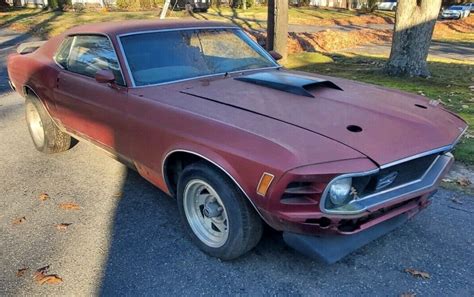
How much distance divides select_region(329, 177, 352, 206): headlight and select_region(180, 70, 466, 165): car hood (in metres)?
0.21

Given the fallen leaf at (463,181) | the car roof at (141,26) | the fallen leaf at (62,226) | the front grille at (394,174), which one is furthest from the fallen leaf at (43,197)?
the fallen leaf at (463,181)

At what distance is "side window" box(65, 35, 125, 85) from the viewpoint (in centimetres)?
361

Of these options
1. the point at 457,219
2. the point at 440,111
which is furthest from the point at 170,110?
the point at 457,219

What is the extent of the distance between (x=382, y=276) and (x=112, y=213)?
7.42ft

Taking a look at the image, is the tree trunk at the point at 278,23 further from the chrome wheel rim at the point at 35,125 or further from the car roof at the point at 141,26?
the chrome wheel rim at the point at 35,125

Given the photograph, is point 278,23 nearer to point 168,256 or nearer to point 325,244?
point 168,256

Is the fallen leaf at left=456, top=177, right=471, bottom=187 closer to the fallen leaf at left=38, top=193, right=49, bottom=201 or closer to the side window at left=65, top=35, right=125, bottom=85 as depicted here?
the side window at left=65, top=35, right=125, bottom=85

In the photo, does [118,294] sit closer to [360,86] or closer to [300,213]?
[300,213]

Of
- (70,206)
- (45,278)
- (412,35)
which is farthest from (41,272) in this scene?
(412,35)

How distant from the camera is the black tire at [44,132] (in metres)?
4.81

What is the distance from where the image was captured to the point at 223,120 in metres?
2.69

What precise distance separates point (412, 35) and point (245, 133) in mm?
7839

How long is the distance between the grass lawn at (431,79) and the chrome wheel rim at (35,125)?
495 centimetres

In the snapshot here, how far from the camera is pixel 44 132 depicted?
4891 millimetres
